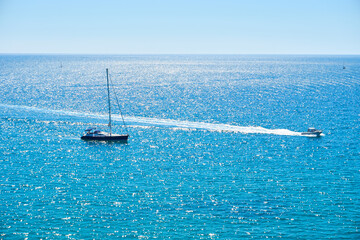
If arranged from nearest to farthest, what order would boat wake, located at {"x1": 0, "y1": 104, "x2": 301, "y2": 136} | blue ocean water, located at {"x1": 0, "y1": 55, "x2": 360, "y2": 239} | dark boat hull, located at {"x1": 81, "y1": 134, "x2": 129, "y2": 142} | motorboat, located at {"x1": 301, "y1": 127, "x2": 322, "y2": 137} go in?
blue ocean water, located at {"x1": 0, "y1": 55, "x2": 360, "y2": 239}, dark boat hull, located at {"x1": 81, "y1": 134, "x2": 129, "y2": 142}, motorboat, located at {"x1": 301, "y1": 127, "x2": 322, "y2": 137}, boat wake, located at {"x1": 0, "y1": 104, "x2": 301, "y2": 136}

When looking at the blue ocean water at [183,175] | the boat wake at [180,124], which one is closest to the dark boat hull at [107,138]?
the blue ocean water at [183,175]

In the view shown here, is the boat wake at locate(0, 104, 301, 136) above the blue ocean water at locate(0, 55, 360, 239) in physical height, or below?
above

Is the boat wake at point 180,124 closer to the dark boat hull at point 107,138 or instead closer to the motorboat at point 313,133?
the motorboat at point 313,133

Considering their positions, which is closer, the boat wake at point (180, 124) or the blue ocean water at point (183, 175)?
the blue ocean water at point (183, 175)

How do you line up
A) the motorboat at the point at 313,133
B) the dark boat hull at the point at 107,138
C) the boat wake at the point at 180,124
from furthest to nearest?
the boat wake at the point at 180,124 < the motorboat at the point at 313,133 < the dark boat hull at the point at 107,138

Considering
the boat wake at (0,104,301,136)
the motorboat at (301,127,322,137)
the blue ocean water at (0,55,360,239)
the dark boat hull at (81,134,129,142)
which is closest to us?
the blue ocean water at (0,55,360,239)

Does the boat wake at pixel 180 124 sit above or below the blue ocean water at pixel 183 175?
above

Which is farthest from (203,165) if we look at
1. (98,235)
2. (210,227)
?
(98,235)

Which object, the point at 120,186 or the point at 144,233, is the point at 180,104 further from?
the point at 144,233

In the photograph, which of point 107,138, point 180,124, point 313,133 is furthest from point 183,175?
point 313,133

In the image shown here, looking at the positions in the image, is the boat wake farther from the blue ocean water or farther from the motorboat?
the motorboat

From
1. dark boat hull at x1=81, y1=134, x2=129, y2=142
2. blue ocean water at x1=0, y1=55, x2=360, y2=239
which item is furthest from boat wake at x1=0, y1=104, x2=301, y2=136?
dark boat hull at x1=81, y1=134, x2=129, y2=142

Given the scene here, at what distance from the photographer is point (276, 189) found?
6500 cm

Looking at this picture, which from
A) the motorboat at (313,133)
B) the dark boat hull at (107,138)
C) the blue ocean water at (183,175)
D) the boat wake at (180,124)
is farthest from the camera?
the boat wake at (180,124)
